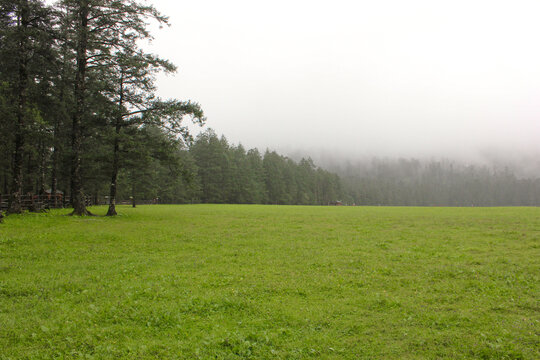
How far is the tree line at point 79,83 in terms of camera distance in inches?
903

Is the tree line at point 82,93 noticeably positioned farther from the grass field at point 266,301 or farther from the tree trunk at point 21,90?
the grass field at point 266,301

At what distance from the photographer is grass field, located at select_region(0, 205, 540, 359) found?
19.2 feet

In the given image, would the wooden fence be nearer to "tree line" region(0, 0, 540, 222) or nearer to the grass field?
"tree line" region(0, 0, 540, 222)

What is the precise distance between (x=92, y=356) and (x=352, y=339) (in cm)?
474

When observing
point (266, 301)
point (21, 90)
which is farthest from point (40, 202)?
point (266, 301)

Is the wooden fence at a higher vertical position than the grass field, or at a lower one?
higher

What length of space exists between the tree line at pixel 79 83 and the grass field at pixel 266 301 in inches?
490

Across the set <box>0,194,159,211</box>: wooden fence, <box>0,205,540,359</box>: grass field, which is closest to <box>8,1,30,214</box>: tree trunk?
<box>0,194,159,211</box>: wooden fence

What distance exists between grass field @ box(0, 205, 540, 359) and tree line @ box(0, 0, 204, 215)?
1244cm

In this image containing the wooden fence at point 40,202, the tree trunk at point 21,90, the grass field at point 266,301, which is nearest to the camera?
the grass field at point 266,301

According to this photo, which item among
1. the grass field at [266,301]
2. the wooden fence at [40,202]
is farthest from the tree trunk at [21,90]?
the grass field at [266,301]

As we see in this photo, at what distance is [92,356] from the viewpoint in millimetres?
5473

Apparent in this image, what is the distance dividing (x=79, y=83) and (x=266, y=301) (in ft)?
85.2

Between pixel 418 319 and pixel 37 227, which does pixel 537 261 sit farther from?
pixel 37 227
